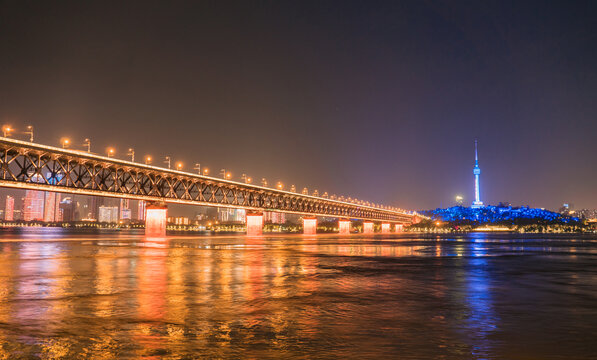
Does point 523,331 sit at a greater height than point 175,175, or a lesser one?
lesser

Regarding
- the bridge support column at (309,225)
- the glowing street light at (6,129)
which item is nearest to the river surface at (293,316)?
the glowing street light at (6,129)

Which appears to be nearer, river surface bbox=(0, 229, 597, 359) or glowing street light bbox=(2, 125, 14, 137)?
river surface bbox=(0, 229, 597, 359)

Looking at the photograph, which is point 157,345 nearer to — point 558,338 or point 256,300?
point 256,300

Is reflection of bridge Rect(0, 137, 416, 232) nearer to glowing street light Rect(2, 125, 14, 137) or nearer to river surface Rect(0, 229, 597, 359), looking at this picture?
glowing street light Rect(2, 125, 14, 137)

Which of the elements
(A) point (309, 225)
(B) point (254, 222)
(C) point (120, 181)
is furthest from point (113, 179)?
(A) point (309, 225)

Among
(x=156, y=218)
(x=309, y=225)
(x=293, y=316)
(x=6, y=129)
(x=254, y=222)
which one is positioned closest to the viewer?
(x=293, y=316)

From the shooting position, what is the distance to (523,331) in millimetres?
11242

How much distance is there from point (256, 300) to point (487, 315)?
23.3ft

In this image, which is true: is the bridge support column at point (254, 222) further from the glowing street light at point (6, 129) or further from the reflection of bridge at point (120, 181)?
the glowing street light at point (6, 129)

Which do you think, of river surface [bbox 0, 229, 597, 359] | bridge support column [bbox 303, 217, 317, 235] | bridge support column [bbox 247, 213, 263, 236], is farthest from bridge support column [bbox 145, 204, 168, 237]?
bridge support column [bbox 303, 217, 317, 235]

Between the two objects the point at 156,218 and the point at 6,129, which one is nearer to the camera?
the point at 6,129

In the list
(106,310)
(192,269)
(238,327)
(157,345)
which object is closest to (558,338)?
(238,327)

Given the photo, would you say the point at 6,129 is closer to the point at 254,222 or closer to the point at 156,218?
the point at 156,218

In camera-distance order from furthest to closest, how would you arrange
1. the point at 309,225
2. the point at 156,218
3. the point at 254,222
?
the point at 309,225, the point at 254,222, the point at 156,218
